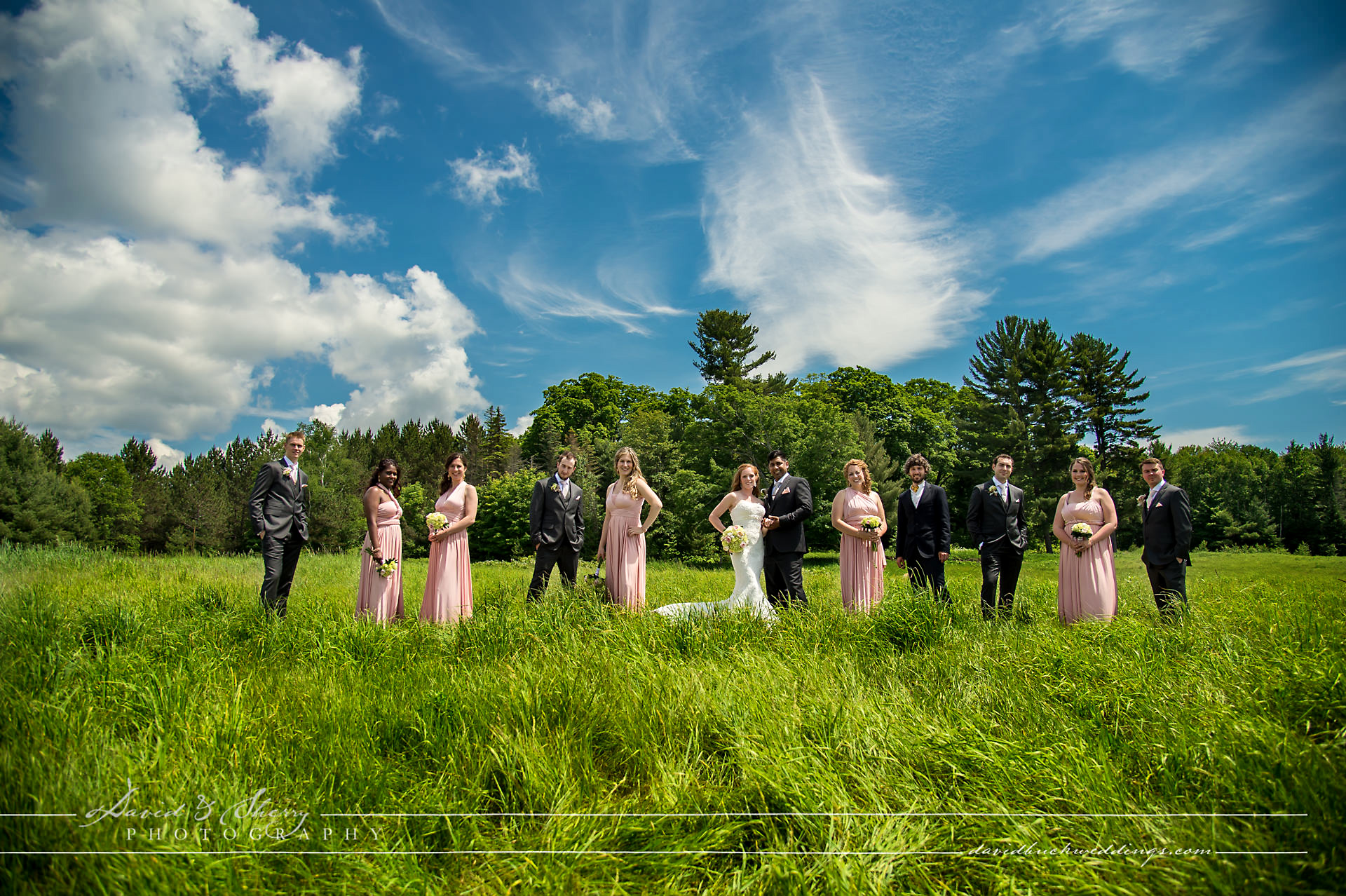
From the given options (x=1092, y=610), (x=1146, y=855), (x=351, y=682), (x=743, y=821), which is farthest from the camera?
(x=1092, y=610)

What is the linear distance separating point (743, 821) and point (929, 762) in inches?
42.1

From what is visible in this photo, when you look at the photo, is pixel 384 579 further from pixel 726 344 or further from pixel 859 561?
pixel 726 344

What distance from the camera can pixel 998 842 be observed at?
8.49 feet

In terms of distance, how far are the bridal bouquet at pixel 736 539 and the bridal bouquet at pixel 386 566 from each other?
4.11m

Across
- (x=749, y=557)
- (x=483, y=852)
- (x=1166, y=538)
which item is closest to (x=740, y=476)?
(x=749, y=557)

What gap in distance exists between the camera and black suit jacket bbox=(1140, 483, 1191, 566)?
23.4 feet

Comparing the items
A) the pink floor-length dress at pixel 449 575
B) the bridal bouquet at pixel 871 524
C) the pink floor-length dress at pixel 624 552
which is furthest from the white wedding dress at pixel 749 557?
the pink floor-length dress at pixel 449 575

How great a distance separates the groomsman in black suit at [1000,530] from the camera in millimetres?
8109

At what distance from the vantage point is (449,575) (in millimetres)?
7609

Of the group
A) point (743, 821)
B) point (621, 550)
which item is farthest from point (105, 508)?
point (743, 821)

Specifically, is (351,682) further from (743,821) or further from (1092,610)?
(1092,610)

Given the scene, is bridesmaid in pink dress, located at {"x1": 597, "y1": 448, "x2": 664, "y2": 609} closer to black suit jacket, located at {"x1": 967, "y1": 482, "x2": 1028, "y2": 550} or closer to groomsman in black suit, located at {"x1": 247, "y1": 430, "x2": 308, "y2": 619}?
groomsman in black suit, located at {"x1": 247, "y1": 430, "x2": 308, "y2": 619}

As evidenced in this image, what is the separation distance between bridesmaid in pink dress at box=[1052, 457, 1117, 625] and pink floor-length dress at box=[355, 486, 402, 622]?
8034mm

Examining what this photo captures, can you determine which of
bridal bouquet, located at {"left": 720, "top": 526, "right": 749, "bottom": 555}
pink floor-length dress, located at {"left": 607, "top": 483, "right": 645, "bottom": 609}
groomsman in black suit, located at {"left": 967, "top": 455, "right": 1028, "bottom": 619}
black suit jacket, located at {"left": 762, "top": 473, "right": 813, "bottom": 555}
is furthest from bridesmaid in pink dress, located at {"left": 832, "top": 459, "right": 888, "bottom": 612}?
pink floor-length dress, located at {"left": 607, "top": 483, "right": 645, "bottom": 609}
